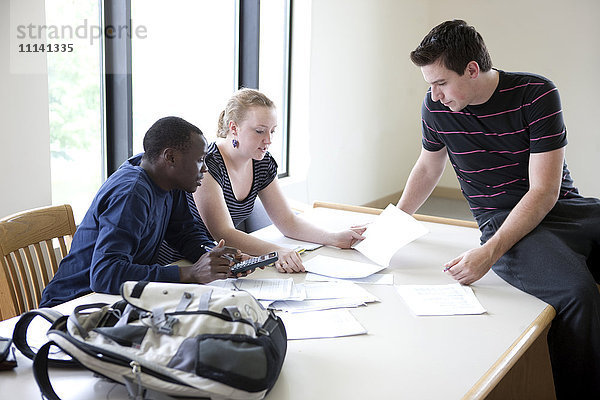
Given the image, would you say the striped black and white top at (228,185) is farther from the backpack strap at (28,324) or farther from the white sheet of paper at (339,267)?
the backpack strap at (28,324)

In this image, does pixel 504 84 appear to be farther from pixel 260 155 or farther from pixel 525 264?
pixel 260 155

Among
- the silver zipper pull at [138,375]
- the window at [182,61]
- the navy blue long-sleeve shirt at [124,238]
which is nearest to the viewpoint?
the silver zipper pull at [138,375]

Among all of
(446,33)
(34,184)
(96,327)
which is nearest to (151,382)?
(96,327)

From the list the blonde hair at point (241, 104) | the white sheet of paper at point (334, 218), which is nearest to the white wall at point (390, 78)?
the white sheet of paper at point (334, 218)

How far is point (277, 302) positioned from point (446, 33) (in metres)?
1.04

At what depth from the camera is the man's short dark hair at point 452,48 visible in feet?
6.99

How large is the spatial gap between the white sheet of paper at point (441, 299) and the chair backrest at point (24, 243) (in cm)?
108

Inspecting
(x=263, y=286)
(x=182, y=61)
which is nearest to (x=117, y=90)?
(x=182, y=61)

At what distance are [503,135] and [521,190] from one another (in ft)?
0.64

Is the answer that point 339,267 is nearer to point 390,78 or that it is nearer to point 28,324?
point 28,324

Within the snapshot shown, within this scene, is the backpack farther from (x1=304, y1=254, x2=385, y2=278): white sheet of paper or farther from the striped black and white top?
the striped black and white top

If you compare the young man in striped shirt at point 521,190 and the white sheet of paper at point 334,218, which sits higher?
the young man in striped shirt at point 521,190

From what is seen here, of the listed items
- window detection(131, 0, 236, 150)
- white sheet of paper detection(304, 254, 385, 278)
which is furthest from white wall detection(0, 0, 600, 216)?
white sheet of paper detection(304, 254, 385, 278)

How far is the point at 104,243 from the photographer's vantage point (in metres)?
1.73
